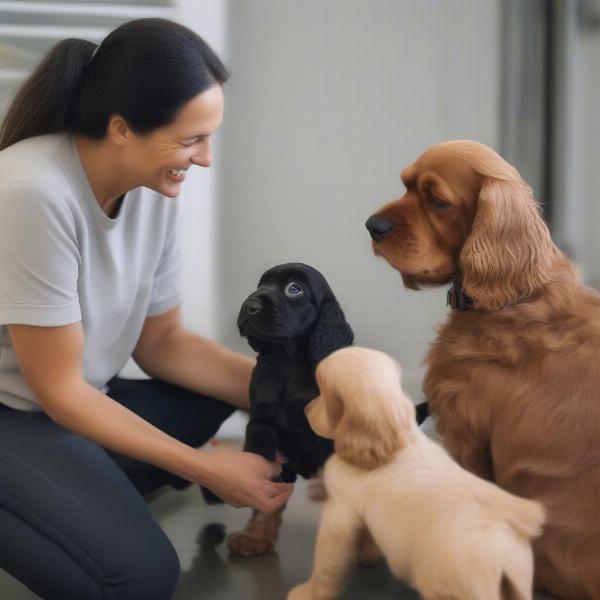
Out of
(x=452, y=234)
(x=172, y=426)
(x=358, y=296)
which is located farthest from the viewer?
(x=358, y=296)

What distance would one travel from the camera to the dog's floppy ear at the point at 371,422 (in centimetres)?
118

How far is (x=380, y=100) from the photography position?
2.88m

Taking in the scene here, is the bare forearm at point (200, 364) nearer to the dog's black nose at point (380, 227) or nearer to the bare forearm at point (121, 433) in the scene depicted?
the bare forearm at point (121, 433)

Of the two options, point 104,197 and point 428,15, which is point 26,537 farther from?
point 428,15

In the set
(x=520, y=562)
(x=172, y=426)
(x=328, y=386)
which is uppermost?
(x=328, y=386)

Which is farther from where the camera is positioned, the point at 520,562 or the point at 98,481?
the point at 98,481

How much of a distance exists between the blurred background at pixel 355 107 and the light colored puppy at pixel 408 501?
149 cm

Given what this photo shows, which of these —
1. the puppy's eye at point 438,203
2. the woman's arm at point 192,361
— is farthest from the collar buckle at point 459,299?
the woman's arm at point 192,361

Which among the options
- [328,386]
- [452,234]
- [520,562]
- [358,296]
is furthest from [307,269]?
[358,296]

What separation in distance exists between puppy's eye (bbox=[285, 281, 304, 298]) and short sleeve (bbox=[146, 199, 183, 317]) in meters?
0.43

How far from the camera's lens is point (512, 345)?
1447 millimetres

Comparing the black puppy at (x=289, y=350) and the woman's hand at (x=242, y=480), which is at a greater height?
the black puppy at (x=289, y=350)

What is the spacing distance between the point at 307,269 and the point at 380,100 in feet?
4.73

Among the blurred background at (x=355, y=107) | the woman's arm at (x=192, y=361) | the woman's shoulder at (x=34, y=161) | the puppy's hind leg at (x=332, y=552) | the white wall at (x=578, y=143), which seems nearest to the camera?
the puppy's hind leg at (x=332, y=552)
